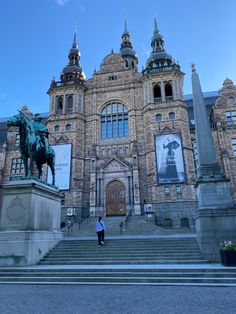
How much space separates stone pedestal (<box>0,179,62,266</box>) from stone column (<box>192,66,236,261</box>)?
21.2ft

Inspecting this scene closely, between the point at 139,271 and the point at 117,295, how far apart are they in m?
2.00

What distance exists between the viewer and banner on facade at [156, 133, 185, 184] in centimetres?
2333

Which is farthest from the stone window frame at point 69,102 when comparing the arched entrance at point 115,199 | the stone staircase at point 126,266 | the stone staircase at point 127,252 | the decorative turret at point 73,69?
the stone staircase at point 127,252

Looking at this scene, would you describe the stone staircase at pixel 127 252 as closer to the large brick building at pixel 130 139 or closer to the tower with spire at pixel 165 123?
the large brick building at pixel 130 139

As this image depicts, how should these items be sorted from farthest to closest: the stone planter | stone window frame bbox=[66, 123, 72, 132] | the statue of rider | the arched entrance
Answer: stone window frame bbox=[66, 123, 72, 132], the arched entrance, the statue of rider, the stone planter

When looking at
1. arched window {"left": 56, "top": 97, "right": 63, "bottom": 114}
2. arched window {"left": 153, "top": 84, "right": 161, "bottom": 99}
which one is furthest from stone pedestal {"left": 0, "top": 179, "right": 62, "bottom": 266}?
arched window {"left": 153, "top": 84, "right": 161, "bottom": 99}

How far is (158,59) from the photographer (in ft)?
103

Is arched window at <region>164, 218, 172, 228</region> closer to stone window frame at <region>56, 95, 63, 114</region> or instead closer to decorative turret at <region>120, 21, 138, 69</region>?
stone window frame at <region>56, 95, 63, 114</region>

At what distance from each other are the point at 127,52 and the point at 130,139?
21382mm

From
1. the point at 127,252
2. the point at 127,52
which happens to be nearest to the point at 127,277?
the point at 127,252

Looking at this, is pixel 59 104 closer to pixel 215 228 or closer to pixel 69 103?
pixel 69 103

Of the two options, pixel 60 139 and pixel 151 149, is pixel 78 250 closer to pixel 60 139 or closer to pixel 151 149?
pixel 151 149

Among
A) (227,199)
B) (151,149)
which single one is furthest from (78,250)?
(151,149)

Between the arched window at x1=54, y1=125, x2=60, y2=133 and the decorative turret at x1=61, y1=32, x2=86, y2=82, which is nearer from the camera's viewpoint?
the arched window at x1=54, y1=125, x2=60, y2=133
